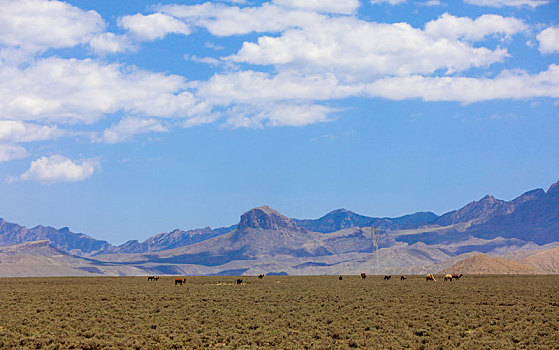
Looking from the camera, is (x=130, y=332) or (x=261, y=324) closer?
(x=130, y=332)

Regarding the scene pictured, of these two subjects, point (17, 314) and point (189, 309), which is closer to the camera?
point (17, 314)

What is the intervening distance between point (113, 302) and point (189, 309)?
10.9m

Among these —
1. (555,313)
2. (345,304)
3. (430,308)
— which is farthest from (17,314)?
(555,313)

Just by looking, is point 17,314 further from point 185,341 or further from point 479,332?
point 479,332

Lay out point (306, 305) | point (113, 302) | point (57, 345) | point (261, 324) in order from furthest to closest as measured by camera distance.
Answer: point (113, 302)
point (306, 305)
point (261, 324)
point (57, 345)

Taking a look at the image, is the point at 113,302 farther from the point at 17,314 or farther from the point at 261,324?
the point at 261,324

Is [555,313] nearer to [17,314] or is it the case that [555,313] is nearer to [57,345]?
[57,345]

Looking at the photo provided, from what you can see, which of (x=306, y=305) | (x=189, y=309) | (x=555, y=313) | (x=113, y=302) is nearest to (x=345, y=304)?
(x=306, y=305)

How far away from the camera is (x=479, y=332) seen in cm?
3584

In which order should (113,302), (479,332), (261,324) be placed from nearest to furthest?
(479,332) → (261,324) → (113,302)

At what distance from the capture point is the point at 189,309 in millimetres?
49156

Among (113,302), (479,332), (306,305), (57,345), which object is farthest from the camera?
(113,302)

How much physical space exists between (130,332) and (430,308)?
2480 centimetres

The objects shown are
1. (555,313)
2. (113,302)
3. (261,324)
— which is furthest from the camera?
(113,302)
